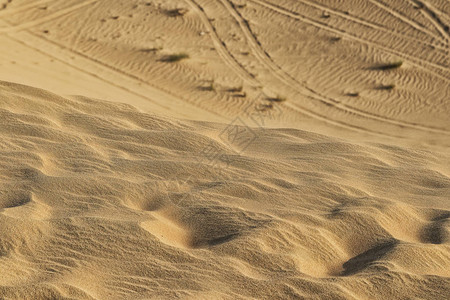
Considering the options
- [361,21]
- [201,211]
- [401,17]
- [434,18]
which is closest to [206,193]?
[201,211]

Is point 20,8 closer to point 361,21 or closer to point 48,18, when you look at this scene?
point 48,18

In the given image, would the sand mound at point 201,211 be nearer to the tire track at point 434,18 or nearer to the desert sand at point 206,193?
the desert sand at point 206,193

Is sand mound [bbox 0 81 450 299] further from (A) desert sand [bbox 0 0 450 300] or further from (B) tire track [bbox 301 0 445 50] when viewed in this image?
(B) tire track [bbox 301 0 445 50]

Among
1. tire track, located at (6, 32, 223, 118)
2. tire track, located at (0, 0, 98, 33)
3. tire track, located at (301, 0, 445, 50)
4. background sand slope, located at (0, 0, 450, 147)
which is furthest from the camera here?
tire track, located at (301, 0, 445, 50)

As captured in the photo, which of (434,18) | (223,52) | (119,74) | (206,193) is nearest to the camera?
(206,193)

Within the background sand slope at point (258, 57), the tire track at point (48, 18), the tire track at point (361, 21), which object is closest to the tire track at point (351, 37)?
the background sand slope at point (258, 57)

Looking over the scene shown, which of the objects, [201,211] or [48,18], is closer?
[201,211]

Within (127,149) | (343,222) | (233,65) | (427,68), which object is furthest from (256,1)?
(343,222)

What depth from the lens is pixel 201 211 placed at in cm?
322

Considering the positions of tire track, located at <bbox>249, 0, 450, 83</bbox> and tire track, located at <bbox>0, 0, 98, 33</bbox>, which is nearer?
tire track, located at <bbox>0, 0, 98, 33</bbox>

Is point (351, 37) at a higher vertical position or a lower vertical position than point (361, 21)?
lower

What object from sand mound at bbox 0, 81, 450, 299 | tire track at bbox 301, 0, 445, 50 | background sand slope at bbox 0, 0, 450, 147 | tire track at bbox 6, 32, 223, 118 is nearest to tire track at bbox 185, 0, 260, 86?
background sand slope at bbox 0, 0, 450, 147

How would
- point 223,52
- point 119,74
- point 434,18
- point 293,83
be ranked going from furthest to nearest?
point 434,18
point 223,52
point 293,83
point 119,74

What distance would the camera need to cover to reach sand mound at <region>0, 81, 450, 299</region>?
2.64 m
